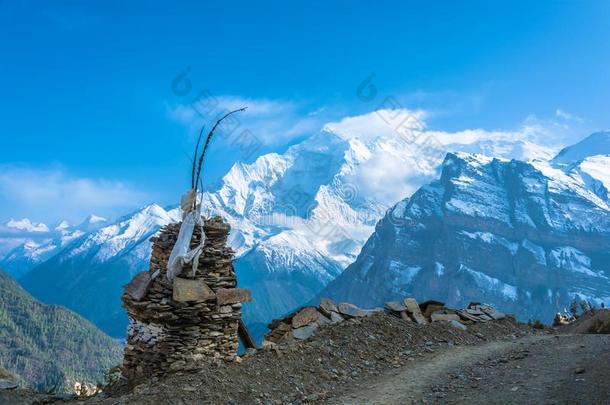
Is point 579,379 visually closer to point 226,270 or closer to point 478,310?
point 226,270

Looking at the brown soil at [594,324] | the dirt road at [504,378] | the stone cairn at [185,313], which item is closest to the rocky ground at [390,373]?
the dirt road at [504,378]

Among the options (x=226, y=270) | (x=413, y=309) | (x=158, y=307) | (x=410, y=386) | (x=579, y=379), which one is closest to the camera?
(x=579, y=379)

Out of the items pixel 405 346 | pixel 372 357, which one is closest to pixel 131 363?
pixel 372 357

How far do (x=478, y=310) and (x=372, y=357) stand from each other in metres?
11.3

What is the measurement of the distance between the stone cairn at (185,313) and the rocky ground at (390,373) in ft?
2.84

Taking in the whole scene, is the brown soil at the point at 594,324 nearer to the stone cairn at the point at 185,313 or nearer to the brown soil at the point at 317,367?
the brown soil at the point at 317,367

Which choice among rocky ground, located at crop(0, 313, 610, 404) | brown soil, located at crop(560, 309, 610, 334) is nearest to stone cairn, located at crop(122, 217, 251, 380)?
rocky ground, located at crop(0, 313, 610, 404)

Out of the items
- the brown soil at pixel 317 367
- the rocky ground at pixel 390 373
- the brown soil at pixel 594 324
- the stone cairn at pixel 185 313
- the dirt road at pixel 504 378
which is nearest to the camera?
the dirt road at pixel 504 378

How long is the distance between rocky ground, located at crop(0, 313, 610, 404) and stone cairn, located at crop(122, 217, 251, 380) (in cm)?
86

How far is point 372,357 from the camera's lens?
1623 centimetres

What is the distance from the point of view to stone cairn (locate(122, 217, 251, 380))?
14117mm

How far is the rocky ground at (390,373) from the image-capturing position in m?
11.6

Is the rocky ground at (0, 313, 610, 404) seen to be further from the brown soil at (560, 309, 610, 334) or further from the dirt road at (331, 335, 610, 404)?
the brown soil at (560, 309, 610, 334)

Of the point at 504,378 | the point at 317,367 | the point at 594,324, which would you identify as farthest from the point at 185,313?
the point at 594,324
